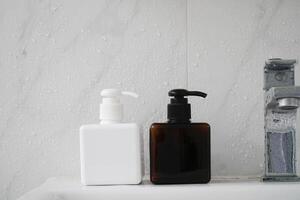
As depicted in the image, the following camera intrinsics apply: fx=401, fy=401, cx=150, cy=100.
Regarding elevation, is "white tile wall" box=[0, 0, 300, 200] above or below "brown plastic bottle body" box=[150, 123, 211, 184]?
above

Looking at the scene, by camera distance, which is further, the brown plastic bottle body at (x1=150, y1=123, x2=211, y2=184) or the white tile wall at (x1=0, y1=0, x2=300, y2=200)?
the white tile wall at (x1=0, y1=0, x2=300, y2=200)

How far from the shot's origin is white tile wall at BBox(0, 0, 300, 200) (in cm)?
67

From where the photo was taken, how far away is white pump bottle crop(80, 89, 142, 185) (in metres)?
0.56

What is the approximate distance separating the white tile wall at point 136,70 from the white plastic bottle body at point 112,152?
4.2 inches

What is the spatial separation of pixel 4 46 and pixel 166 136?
0.33 meters

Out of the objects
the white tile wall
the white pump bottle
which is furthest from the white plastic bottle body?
the white tile wall

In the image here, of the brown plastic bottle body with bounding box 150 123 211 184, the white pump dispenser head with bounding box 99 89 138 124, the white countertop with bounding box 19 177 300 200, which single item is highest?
the white pump dispenser head with bounding box 99 89 138 124

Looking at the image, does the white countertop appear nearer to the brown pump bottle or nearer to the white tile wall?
the brown pump bottle

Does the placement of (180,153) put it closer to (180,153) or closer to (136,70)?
(180,153)

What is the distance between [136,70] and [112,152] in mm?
170

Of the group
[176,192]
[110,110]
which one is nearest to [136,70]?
[110,110]

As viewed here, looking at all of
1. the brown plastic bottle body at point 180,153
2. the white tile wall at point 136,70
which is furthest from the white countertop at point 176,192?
the white tile wall at point 136,70

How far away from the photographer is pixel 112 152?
564 mm

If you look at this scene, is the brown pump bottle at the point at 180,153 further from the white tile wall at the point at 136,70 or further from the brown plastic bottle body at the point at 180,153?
the white tile wall at the point at 136,70
